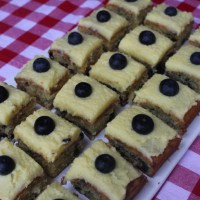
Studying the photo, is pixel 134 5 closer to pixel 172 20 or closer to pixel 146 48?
pixel 172 20

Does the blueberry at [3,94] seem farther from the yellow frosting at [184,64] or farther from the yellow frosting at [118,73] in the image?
the yellow frosting at [184,64]

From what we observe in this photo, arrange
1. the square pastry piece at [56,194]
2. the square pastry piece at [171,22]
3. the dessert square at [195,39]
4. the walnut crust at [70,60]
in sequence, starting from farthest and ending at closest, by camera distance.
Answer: the square pastry piece at [171,22], the dessert square at [195,39], the walnut crust at [70,60], the square pastry piece at [56,194]

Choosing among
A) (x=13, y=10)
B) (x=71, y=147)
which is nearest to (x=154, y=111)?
(x=71, y=147)

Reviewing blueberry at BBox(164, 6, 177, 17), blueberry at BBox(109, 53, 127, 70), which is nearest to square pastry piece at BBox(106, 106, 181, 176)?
blueberry at BBox(109, 53, 127, 70)

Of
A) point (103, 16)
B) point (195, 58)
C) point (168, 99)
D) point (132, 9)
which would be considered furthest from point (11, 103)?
point (132, 9)

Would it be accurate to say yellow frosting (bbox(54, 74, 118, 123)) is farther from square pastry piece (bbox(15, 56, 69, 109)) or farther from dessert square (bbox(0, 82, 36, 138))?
dessert square (bbox(0, 82, 36, 138))

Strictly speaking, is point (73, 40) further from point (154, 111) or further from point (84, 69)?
point (154, 111)

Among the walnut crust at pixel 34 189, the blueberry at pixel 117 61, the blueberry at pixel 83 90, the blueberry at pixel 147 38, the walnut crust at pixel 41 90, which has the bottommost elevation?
the walnut crust at pixel 34 189

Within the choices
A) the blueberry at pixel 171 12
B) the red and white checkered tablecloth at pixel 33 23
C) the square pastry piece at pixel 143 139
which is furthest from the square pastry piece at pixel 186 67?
the red and white checkered tablecloth at pixel 33 23
